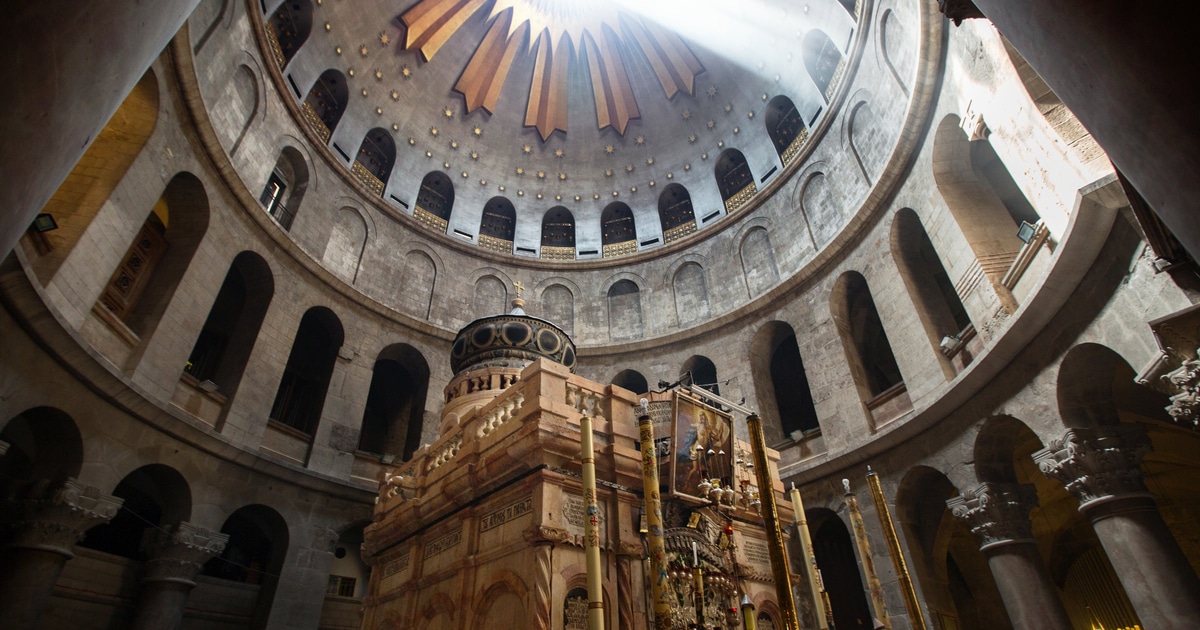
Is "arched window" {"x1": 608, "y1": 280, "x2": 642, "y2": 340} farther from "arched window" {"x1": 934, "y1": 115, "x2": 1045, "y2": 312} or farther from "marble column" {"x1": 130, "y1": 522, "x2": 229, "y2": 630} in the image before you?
"marble column" {"x1": 130, "y1": 522, "x2": 229, "y2": 630}

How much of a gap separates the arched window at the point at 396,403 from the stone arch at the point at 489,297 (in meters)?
2.88

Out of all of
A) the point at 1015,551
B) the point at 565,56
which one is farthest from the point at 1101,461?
the point at 565,56

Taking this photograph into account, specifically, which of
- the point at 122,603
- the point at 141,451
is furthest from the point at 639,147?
the point at 122,603

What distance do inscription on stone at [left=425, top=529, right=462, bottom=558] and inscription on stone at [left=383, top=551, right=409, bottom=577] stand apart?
77 cm

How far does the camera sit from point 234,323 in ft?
49.6

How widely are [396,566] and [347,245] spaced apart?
11398 millimetres

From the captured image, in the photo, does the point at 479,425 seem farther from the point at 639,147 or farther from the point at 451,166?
the point at 639,147

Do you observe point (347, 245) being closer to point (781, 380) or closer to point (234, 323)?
point (234, 323)

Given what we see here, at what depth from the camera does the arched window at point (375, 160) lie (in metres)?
19.5

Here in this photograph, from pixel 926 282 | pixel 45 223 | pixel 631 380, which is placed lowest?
pixel 45 223

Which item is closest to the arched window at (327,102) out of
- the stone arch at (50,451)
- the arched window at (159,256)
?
the arched window at (159,256)

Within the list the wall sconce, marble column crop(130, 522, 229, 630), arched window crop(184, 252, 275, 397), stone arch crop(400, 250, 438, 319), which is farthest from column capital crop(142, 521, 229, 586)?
stone arch crop(400, 250, 438, 319)

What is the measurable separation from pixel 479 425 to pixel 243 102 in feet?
38.3

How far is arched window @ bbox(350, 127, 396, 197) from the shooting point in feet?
64.1
